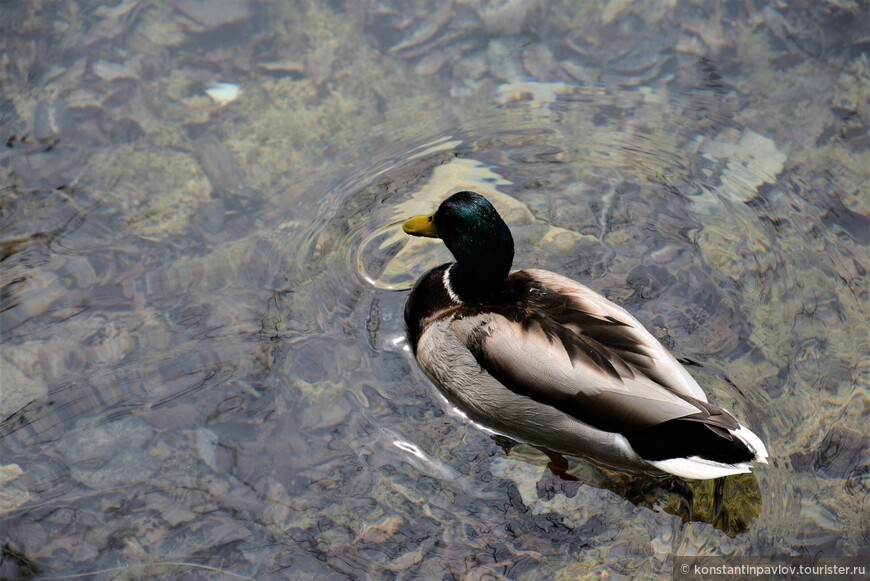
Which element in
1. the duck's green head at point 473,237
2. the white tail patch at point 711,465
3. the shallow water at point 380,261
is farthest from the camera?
the duck's green head at point 473,237

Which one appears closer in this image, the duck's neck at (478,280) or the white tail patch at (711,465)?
the white tail patch at (711,465)

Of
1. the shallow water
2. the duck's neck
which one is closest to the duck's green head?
the duck's neck

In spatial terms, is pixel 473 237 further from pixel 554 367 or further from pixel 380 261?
pixel 380 261

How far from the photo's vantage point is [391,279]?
5484mm

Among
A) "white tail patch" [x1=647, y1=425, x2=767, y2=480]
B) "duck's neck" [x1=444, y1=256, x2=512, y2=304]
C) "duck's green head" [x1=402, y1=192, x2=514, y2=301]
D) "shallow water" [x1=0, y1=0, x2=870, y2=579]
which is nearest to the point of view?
"white tail patch" [x1=647, y1=425, x2=767, y2=480]

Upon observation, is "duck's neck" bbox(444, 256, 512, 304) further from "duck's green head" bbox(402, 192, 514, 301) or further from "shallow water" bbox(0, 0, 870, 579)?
"shallow water" bbox(0, 0, 870, 579)

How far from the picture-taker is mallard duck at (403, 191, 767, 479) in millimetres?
4227

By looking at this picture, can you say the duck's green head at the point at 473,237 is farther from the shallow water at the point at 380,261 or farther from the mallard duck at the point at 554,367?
the shallow water at the point at 380,261

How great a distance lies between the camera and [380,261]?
5531 millimetres

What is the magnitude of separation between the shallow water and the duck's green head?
1.92ft

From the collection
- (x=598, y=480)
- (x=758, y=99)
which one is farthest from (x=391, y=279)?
(x=758, y=99)

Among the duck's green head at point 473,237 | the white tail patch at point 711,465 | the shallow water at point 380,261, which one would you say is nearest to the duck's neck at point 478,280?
the duck's green head at point 473,237

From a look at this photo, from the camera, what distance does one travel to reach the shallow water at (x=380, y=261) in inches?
173

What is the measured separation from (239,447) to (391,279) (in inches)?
54.2
